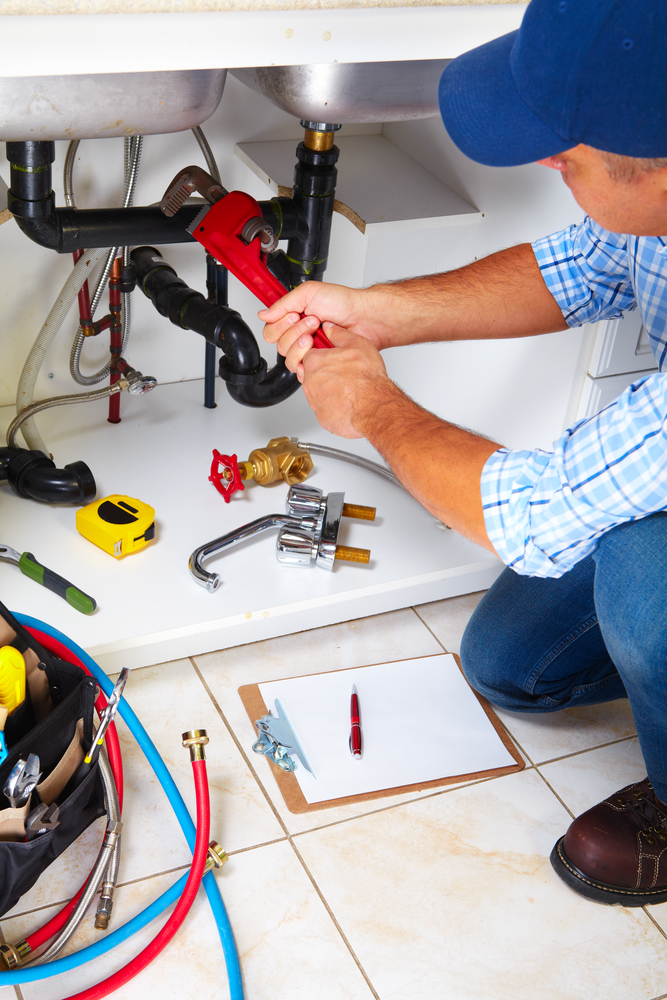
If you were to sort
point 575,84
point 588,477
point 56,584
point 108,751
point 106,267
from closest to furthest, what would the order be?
1. point 575,84
2. point 588,477
3. point 108,751
4. point 56,584
5. point 106,267

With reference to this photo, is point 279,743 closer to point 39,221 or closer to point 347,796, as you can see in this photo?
point 347,796

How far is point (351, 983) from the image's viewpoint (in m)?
0.82

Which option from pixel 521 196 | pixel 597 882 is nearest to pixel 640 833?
pixel 597 882

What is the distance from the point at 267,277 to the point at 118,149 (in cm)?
48

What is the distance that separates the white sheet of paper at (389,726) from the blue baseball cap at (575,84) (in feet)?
2.19

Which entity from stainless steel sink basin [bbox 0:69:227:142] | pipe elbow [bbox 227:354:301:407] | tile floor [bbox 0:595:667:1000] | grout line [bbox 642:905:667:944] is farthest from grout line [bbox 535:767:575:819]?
stainless steel sink basin [bbox 0:69:227:142]

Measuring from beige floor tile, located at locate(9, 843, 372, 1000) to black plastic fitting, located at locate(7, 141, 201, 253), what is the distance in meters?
0.72

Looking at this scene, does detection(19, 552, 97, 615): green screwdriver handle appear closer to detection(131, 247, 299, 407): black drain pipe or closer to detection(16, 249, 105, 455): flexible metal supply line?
detection(16, 249, 105, 455): flexible metal supply line

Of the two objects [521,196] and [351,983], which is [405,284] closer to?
[521,196]

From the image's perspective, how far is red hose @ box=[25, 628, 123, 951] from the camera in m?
0.80

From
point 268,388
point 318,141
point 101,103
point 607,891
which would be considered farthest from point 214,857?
point 318,141

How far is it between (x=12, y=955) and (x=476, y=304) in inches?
31.1

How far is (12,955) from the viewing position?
78 centimetres

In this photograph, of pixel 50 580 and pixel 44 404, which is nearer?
pixel 50 580
